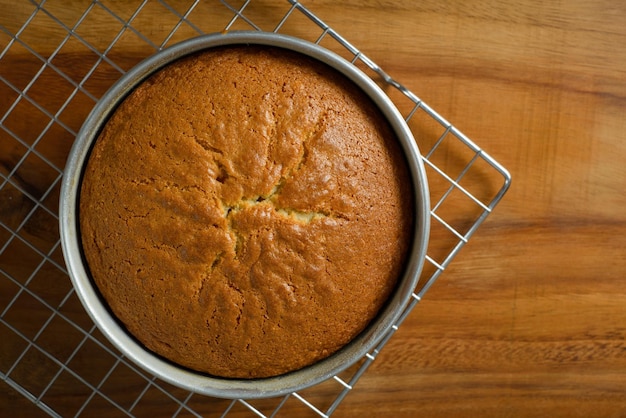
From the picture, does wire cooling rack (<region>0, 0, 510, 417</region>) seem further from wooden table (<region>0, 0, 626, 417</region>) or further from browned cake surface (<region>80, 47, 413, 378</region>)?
browned cake surface (<region>80, 47, 413, 378</region>)

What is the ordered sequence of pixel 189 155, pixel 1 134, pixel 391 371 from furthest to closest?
pixel 391 371 → pixel 1 134 → pixel 189 155

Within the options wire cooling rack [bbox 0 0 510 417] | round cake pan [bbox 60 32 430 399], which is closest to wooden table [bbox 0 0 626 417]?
wire cooling rack [bbox 0 0 510 417]

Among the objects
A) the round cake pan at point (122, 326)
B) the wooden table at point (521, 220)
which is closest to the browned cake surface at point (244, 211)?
the round cake pan at point (122, 326)

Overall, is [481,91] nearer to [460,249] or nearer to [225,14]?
[460,249]

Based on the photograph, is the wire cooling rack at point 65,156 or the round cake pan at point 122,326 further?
the wire cooling rack at point 65,156

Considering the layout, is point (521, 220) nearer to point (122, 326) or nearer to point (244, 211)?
point (244, 211)

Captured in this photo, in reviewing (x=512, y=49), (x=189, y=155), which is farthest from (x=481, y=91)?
(x=189, y=155)

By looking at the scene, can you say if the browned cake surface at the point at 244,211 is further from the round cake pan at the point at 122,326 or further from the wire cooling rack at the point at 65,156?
the wire cooling rack at the point at 65,156
